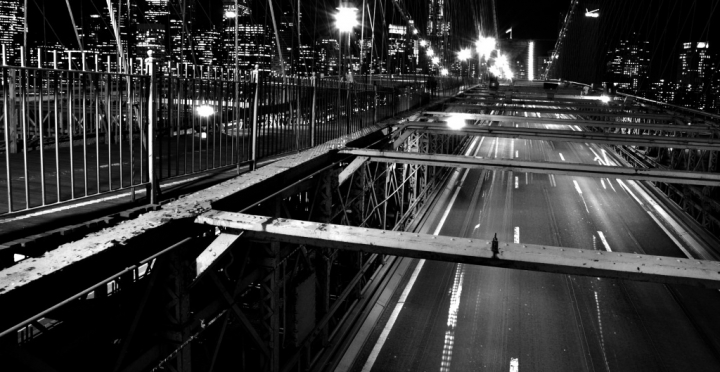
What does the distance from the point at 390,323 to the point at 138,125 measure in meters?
7.47

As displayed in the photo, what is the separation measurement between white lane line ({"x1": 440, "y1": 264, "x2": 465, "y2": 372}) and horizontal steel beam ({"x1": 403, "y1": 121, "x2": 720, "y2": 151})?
13.2ft

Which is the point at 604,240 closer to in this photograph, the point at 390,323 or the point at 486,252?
the point at 390,323

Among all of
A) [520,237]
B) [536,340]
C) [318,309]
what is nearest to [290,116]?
[318,309]

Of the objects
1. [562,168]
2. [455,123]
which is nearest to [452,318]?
[562,168]

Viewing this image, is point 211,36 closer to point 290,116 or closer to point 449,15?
point 290,116

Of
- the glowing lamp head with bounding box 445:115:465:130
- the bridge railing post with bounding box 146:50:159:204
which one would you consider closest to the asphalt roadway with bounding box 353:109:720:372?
the glowing lamp head with bounding box 445:115:465:130

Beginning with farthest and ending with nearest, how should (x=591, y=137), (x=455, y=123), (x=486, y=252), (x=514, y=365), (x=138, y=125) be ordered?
(x=455, y=123), (x=591, y=137), (x=514, y=365), (x=138, y=125), (x=486, y=252)

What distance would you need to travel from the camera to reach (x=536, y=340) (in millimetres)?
12234

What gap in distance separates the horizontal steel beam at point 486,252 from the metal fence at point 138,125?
52.1 inches

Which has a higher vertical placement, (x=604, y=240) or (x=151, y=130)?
(x=151, y=130)

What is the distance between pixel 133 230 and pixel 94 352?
4.02 feet

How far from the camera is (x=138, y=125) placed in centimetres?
855

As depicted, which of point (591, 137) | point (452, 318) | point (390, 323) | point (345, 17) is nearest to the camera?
point (390, 323)

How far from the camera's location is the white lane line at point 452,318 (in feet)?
37.7
